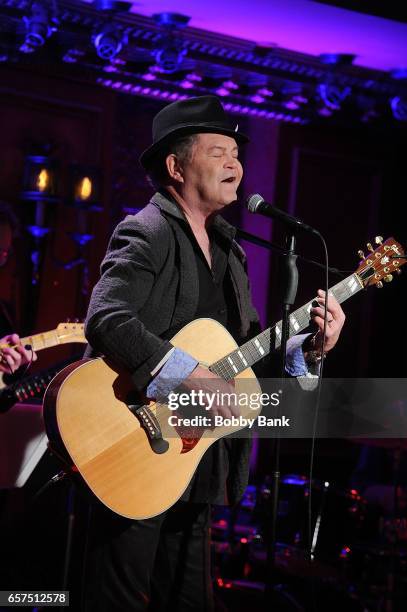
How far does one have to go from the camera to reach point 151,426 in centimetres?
265

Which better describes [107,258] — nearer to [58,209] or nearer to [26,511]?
[58,209]

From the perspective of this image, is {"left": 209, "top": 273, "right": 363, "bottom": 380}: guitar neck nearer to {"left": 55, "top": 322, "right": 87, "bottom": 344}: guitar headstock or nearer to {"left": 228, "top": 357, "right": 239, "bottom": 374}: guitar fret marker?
{"left": 228, "top": 357, "right": 239, "bottom": 374}: guitar fret marker

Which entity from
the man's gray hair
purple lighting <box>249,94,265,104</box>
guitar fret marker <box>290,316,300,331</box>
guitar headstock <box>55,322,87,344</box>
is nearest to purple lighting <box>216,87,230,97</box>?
purple lighting <box>249,94,265,104</box>

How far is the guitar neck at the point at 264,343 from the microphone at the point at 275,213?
348 millimetres

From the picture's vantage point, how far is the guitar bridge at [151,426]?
2.65 m

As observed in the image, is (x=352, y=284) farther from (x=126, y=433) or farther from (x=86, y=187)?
(x=86, y=187)

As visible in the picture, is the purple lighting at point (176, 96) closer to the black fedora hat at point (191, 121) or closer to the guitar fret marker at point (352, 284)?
the black fedora hat at point (191, 121)

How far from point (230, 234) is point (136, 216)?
400 mm

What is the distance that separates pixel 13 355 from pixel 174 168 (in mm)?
1548

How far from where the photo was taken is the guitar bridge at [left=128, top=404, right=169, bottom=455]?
265 centimetres

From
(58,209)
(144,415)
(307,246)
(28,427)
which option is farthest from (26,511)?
(144,415)

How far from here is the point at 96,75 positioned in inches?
220

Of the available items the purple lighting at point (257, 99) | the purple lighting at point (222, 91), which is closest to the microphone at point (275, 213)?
the purple lighting at point (222, 91)

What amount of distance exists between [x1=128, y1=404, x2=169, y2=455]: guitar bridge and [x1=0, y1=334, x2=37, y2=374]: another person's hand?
4.99 feet
